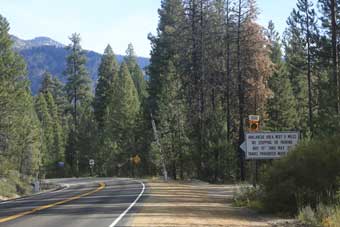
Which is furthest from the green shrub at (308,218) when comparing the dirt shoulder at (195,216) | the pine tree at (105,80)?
the pine tree at (105,80)

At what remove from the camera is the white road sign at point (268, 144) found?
27.0 m

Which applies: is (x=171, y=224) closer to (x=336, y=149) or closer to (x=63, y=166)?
(x=336, y=149)

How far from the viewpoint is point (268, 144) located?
27.0 m

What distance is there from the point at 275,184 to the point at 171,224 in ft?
19.6

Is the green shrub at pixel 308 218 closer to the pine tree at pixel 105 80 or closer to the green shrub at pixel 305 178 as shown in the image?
the green shrub at pixel 305 178

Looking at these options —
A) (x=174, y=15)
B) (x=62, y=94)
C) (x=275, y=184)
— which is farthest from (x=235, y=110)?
(x=62, y=94)

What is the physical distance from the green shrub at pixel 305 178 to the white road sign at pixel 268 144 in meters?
4.91

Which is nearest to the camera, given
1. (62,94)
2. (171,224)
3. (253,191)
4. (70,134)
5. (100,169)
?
(171,224)

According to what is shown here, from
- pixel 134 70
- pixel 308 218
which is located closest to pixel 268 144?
pixel 308 218

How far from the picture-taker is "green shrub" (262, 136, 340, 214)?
2044cm


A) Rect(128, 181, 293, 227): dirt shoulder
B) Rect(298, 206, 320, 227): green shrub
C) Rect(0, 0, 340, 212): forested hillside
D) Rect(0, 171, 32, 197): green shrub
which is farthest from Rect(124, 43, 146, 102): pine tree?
Rect(298, 206, 320, 227): green shrub

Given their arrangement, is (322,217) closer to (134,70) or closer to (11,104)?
(11,104)

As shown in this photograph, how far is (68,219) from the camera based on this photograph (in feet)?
58.5

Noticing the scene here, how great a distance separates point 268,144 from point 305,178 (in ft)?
20.1
